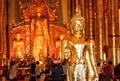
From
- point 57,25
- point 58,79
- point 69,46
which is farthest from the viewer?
point 57,25

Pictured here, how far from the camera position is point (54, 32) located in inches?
1361

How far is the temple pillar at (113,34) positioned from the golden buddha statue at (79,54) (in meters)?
15.1

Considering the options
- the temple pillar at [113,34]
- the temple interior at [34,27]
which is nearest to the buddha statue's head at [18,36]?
the temple interior at [34,27]

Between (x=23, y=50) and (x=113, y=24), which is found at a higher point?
(x=113, y=24)

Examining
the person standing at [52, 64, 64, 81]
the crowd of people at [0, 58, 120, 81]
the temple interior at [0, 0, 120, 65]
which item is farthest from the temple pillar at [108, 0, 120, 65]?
the temple interior at [0, 0, 120, 65]

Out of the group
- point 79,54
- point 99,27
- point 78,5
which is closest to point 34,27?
point 78,5

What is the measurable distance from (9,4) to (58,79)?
20208mm

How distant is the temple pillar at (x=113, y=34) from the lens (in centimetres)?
2353

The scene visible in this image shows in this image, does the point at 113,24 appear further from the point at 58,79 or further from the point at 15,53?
the point at 15,53

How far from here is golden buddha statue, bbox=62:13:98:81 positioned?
27.6 ft

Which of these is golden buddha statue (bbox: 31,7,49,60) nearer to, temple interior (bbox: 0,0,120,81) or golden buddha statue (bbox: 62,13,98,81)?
temple interior (bbox: 0,0,120,81)

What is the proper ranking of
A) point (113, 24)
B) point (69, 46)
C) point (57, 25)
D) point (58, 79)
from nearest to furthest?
point (69, 46) < point (58, 79) < point (113, 24) < point (57, 25)

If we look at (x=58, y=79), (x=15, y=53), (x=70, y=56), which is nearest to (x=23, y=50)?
(x=15, y=53)

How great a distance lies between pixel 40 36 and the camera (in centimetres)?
3459
